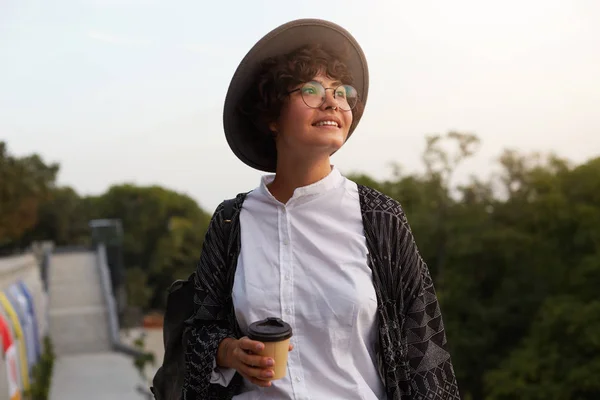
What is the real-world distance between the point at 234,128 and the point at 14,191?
25295 millimetres

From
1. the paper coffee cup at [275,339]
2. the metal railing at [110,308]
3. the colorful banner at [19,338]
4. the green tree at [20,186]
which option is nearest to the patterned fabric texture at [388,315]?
the paper coffee cup at [275,339]

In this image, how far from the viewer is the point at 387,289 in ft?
6.07

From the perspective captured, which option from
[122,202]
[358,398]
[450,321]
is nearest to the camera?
[358,398]

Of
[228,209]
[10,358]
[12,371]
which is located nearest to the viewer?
[228,209]

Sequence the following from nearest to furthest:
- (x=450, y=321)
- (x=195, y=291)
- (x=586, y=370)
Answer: (x=195, y=291) < (x=586, y=370) < (x=450, y=321)

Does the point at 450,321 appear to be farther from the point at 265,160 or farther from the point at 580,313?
the point at 265,160

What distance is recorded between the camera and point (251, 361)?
170 centimetres

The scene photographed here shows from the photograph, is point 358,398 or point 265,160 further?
point 265,160

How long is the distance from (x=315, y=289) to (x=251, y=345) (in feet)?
0.77

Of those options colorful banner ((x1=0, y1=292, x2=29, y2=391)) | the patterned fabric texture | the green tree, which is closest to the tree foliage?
the green tree

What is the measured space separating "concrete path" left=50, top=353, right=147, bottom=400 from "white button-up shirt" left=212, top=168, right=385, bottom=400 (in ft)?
54.1

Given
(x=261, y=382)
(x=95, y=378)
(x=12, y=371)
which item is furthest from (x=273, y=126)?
(x=95, y=378)

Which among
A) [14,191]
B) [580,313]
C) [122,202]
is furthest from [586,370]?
[122,202]

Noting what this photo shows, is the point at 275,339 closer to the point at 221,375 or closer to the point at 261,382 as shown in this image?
the point at 261,382
